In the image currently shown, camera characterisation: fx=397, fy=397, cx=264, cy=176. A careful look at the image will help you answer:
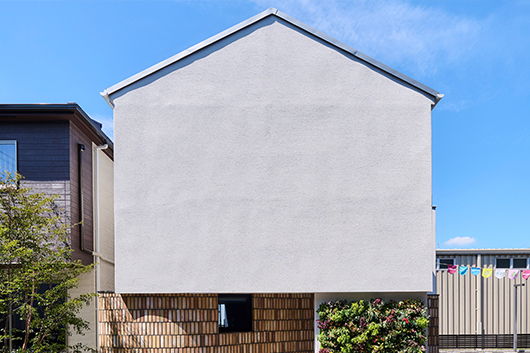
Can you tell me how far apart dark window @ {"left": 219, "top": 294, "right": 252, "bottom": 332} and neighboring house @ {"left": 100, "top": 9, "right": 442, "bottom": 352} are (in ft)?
0.68

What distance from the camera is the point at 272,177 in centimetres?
882

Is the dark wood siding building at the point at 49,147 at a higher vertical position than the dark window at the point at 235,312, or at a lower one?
higher

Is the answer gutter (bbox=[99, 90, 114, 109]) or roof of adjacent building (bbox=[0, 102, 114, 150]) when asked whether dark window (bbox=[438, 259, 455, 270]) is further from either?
roof of adjacent building (bbox=[0, 102, 114, 150])

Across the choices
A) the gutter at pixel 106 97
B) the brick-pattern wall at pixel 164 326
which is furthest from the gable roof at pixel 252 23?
A: the brick-pattern wall at pixel 164 326

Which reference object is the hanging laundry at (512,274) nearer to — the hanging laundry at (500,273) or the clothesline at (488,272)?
the clothesline at (488,272)

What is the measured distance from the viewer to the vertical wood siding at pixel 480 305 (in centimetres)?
1670

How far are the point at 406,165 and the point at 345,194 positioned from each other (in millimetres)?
1503

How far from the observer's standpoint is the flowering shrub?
28.5 ft

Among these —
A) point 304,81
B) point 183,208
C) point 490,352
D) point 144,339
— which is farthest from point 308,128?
point 490,352

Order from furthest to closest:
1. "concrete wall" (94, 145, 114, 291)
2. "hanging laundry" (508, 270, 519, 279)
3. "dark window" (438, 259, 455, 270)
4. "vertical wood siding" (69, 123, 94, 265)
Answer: "dark window" (438, 259, 455, 270)
"hanging laundry" (508, 270, 519, 279)
"concrete wall" (94, 145, 114, 291)
"vertical wood siding" (69, 123, 94, 265)

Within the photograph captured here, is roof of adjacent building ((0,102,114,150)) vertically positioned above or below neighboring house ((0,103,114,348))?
above

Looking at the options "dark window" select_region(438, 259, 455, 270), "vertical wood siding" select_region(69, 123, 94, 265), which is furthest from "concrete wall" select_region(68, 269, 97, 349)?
"dark window" select_region(438, 259, 455, 270)

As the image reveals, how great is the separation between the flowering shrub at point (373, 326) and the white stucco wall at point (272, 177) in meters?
0.55

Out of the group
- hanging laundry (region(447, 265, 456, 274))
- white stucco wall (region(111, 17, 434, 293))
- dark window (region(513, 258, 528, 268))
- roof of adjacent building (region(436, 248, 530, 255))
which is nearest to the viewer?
white stucco wall (region(111, 17, 434, 293))
